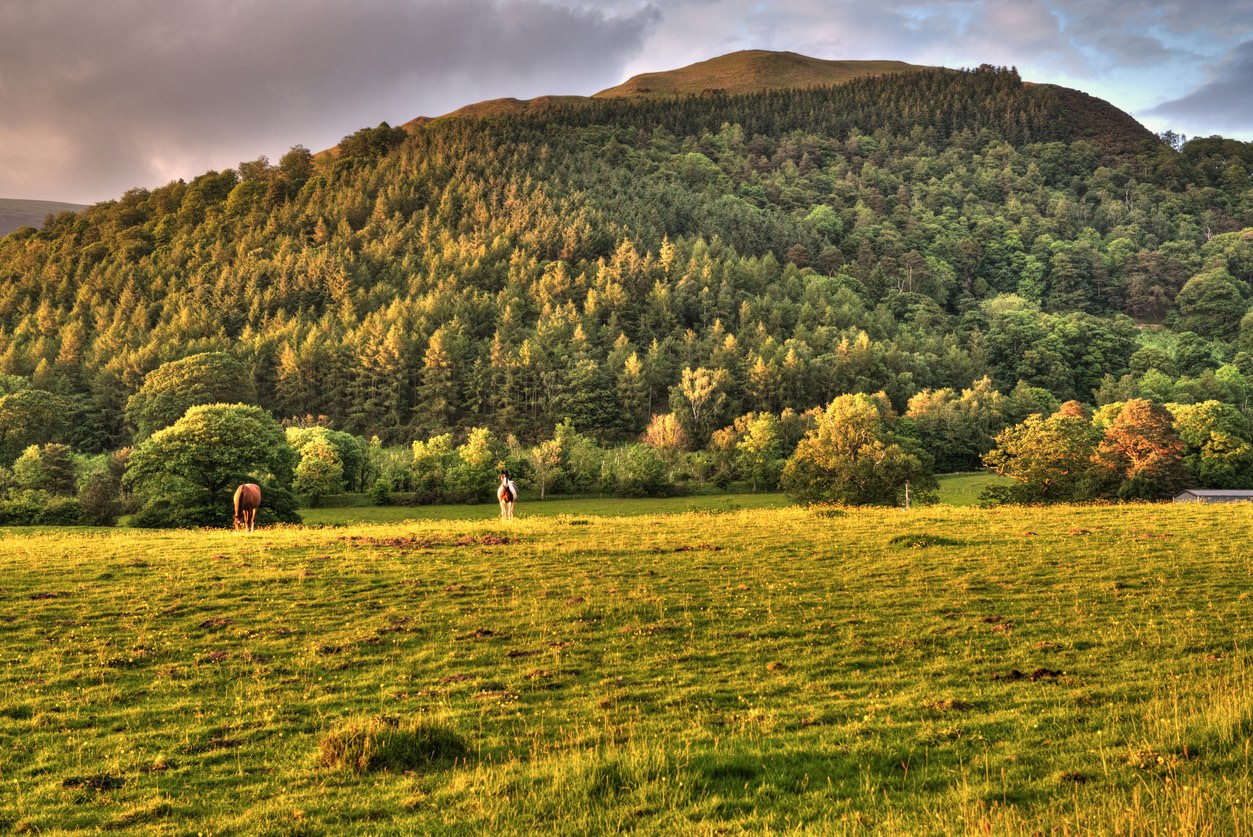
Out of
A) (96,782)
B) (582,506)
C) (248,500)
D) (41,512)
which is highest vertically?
(248,500)

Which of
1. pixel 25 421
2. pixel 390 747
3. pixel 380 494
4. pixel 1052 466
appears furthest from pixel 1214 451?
pixel 25 421

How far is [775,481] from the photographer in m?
115

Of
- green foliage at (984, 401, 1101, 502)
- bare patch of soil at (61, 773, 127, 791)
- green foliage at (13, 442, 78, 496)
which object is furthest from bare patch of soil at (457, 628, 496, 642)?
green foliage at (13, 442, 78, 496)

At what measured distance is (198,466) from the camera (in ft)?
200

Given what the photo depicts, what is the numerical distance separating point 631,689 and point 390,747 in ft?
14.8

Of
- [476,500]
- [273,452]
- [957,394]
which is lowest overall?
[476,500]

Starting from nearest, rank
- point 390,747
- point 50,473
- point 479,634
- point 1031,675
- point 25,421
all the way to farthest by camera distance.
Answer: point 390,747 → point 1031,675 → point 479,634 → point 50,473 → point 25,421

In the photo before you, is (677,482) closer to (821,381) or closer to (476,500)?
(476,500)

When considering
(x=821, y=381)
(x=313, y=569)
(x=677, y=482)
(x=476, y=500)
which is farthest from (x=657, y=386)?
(x=313, y=569)

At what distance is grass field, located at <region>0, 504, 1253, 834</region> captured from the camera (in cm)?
832

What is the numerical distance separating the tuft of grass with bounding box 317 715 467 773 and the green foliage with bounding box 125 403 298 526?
56735 mm

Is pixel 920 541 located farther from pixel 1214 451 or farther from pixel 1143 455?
pixel 1214 451

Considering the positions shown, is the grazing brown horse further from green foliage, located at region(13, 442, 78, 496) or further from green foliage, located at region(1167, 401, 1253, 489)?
green foliage, located at region(1167, 401, 1253, 489)

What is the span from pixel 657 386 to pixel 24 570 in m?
151
